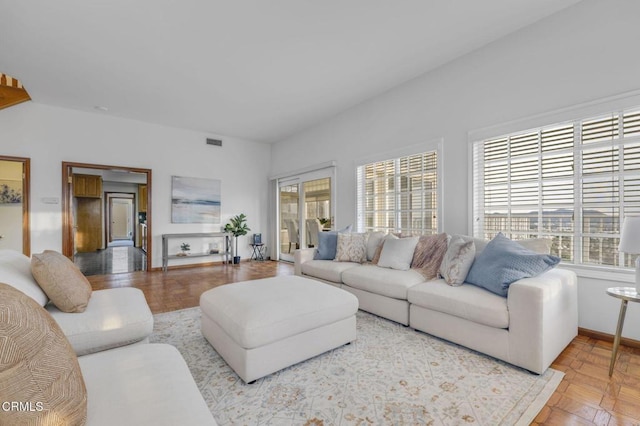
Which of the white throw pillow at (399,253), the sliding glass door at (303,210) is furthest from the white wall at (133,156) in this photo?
the white throw pillow at (399,253)

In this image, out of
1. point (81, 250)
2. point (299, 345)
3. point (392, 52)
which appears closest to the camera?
point (299, 345)

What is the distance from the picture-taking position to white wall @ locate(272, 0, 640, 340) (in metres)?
2.47

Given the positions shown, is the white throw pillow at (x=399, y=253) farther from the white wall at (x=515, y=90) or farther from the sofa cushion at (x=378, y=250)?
the white wall at (x=515, y=90)

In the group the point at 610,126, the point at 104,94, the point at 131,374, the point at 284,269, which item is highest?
the point at 104,94

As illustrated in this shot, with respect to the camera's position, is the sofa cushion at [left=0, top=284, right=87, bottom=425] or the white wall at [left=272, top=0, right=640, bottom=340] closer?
the sofa cushion at [left=0, top=284, right=87, bottom=425]

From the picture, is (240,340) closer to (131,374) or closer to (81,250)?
(131,374)

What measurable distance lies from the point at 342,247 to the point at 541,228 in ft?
7.19

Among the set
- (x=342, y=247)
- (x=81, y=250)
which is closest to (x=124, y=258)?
(x=81, y=250)

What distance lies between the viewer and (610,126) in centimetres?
253

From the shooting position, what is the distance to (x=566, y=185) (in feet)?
9.10

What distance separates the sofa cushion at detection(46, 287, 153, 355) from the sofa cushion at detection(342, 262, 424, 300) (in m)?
2.00

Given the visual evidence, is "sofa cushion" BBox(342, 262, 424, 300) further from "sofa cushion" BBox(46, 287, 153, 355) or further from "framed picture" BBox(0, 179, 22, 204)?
"framed picture" BBox(0, 179, 22, 204)

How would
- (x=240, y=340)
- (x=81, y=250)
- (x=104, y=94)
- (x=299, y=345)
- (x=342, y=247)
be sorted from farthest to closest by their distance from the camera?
(x=81, y=250), (x=104, y=94), (x=342, y=247), (x=299, y=345), (x=240, y=340)

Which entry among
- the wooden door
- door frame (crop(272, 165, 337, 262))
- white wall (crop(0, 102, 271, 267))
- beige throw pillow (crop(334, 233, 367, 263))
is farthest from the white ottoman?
the wooden door
